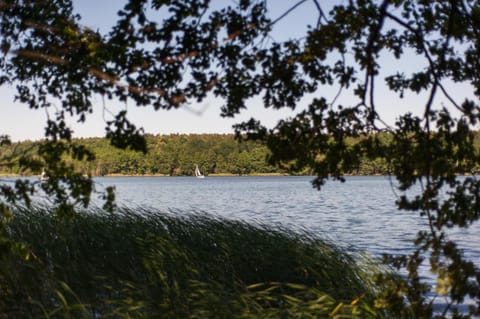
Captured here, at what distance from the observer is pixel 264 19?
16.5 ft

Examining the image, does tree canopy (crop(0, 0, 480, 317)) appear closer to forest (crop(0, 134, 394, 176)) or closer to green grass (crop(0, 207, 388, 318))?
green grass (crop(0, 207, 388, 318))

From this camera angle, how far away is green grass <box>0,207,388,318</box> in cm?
731

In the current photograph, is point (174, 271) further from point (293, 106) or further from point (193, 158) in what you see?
point (193, 158)

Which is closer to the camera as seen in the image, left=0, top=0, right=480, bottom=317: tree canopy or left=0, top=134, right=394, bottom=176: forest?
left=0, top=0, right=480, bottom=317: tree canopy

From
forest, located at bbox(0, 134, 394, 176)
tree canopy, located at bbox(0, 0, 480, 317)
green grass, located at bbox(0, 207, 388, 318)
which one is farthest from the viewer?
forest, located at bbox(0, 134, 394, 176)

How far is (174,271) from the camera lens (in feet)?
28.3

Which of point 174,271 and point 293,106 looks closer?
point 293,106

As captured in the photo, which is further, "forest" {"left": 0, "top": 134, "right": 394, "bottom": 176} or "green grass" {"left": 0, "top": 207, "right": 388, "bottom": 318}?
"forest" {"left": 0, "top": 134, "right": 394, "bottom": 176}

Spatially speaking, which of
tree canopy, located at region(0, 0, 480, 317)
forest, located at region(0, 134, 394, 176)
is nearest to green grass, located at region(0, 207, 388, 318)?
tree canopy, located at region(0, 0, 480, 317)

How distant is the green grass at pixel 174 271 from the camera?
7309mm

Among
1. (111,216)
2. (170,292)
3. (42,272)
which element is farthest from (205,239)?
(42,272)

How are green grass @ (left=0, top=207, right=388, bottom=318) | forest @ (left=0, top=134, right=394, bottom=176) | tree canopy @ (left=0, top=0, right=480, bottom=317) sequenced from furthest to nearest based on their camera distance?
forest @ (left=0, top=134, right=394, bottom=176), green grass @ (left=0, top=207, right=388, bottom=318), tree canopy @ (left=0, top=0, right=480, bottom=317)

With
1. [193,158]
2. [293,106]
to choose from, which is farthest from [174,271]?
[193,158]

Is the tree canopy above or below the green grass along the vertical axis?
above
